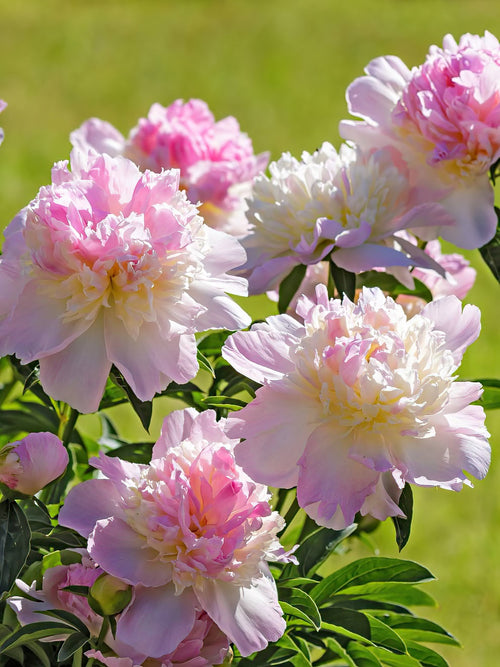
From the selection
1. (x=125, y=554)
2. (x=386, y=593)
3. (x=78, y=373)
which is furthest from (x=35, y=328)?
(x=386, y=593)

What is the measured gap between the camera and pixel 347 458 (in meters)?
0.57

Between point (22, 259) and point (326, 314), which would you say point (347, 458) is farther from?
point (22, 259)

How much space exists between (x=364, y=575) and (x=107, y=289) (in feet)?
1.03

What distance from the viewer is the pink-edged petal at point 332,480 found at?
1.83 ft

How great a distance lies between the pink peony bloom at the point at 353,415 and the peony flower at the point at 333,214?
14cm

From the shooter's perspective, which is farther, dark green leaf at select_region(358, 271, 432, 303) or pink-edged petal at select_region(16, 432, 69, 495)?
dark green leaf at select_region(358, 271, 432, 303)

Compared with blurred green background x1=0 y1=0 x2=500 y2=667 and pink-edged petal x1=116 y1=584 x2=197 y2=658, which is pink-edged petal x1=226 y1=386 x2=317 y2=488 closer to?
pink-edged petal x1=116 y1=584 x2=197 y2=658

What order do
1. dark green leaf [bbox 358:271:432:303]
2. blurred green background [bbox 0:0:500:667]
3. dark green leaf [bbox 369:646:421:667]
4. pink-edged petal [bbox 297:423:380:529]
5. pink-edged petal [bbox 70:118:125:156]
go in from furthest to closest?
blurred green background [bbox 0:0:500:667]
pink-edged petal [bbox 70:118:125:156]
dark green leaf [bbox 358:271:432:303]
dark green leaf [bbox 369:646:421:667]
pink-edged petal [bbox 297:423:380:529]

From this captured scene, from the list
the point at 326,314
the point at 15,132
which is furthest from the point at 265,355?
the point at 15,132

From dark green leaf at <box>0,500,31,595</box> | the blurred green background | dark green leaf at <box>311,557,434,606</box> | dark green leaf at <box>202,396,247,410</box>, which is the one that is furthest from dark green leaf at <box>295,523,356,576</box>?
the blurred green background

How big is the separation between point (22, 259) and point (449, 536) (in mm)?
1944

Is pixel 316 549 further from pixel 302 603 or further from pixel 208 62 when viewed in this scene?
pixel 208 62

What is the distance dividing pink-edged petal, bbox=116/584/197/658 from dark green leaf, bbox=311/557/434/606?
0.62 feet

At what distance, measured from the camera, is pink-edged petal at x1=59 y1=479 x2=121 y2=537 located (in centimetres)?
60
